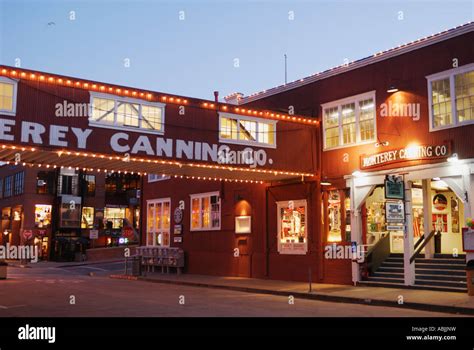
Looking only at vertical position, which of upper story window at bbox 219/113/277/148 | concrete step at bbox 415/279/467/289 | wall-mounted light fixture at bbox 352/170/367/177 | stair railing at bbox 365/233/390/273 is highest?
upper story window at bbox 219/113/277/148

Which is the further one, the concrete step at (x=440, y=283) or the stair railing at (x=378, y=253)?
the stair railing at (x=378, y=253)

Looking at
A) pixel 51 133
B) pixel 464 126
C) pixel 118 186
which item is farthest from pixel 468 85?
pixel 118 186

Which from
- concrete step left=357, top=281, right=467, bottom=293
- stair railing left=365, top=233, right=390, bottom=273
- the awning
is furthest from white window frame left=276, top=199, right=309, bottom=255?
concrete step left=357, top=281, right=467, bottom=293

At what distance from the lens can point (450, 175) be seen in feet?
59.4

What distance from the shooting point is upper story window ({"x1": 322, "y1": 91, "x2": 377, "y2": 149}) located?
21.1 metres

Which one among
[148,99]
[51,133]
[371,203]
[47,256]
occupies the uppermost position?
[148,99]

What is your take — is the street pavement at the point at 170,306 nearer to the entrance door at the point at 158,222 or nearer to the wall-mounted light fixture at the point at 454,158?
the wall-mounted light fixture at the point at 454,158

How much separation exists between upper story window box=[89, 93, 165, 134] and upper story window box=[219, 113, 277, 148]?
2.53m

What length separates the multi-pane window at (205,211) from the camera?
2839 centimetres

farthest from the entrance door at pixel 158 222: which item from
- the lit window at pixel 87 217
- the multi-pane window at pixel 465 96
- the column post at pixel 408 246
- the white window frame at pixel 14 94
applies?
the lit window at pixel 87 217

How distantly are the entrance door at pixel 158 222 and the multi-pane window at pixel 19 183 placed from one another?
29.7 metres

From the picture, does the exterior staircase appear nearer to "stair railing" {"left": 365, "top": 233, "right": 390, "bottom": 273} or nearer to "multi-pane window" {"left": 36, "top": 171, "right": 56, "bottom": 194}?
"stair railing" {"left": 365, "top": 233, "right": 390, "bottom": 273}

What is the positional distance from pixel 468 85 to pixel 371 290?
291 inches
